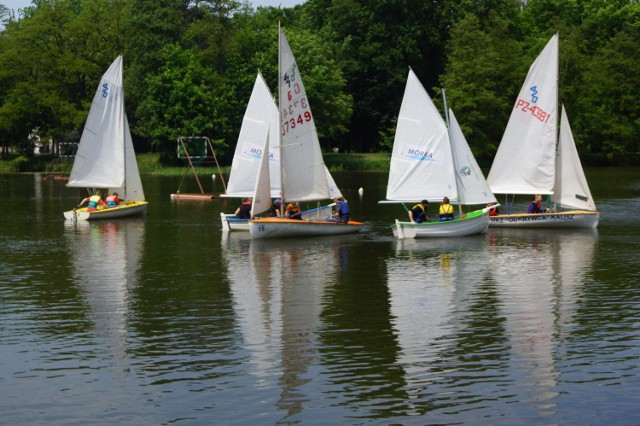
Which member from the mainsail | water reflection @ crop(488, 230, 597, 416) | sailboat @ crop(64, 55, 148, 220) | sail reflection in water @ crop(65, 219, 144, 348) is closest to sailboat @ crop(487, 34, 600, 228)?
water reflection @ crop(488, 230, 597, 416)

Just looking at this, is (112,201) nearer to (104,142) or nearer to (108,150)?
(108,150)

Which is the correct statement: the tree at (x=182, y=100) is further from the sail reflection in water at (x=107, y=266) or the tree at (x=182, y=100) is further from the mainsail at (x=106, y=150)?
the sail reflection in water at (x=107, y=266)

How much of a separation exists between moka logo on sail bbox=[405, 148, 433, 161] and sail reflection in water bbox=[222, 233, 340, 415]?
6.19 metres

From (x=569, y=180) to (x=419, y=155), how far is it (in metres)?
8.91

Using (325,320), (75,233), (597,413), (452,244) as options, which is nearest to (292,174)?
(452,244)

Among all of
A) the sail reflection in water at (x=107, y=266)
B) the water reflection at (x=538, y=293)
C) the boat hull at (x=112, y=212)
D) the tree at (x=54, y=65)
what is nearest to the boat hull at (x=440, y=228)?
the water reflection at (x=538, y=293)

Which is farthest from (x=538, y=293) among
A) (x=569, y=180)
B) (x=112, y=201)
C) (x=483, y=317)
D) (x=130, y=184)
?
(x=130, y=184)

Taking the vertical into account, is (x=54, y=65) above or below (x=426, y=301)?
above

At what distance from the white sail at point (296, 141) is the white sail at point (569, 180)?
496 inches

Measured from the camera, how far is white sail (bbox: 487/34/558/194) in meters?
51.7

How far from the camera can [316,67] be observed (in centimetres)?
11894

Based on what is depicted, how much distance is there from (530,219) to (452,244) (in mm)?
7246

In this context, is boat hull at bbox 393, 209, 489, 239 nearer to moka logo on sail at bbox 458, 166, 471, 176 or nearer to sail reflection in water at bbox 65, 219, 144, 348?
moka logo on sail at bbox 458, 166, 471, 176

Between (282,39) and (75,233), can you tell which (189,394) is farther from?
(75,233)
